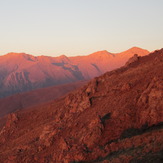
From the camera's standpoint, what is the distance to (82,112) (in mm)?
17297

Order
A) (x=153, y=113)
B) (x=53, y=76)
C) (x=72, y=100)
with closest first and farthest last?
(x=153, y=113)
(x=72, y=100)
(x=53, y=76)

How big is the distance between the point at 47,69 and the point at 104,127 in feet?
325

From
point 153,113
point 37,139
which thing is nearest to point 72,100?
point 37,139

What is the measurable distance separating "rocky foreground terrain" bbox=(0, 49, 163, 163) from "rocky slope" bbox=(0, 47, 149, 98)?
3257 inches

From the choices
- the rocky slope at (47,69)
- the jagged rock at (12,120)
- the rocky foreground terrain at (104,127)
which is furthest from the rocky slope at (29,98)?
the rocky slope at (47,69)

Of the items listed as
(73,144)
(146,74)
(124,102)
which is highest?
(146,74)

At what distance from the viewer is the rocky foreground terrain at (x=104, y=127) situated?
38.0ft

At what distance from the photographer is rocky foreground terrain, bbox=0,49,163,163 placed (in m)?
11.6

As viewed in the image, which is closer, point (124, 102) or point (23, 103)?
point (124, 102)

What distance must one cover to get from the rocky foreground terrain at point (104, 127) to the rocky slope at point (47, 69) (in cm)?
8273

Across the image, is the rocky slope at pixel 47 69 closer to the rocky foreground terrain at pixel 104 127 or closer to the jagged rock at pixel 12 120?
the jagged rock at pixel 12 120

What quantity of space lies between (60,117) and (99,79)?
3968 mm

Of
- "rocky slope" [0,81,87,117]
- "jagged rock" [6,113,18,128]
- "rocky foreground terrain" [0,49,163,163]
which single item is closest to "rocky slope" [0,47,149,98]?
"rocky slope" [0,81,87,117]

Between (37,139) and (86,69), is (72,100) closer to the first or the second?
(37,139)
